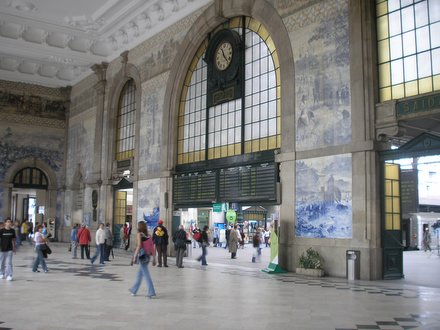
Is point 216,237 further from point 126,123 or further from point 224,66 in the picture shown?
point 224,66

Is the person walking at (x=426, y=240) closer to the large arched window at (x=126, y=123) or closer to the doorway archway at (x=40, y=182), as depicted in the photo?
the large arched window at (x=126, y=123)

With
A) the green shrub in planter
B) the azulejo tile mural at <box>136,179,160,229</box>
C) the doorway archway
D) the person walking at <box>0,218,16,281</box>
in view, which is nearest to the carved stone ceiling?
the doorway archway

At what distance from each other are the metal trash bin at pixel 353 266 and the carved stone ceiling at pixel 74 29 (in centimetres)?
1318

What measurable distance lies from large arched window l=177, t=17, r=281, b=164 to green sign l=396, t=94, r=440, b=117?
16.7 feet

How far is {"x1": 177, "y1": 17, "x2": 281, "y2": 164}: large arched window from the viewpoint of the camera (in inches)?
715

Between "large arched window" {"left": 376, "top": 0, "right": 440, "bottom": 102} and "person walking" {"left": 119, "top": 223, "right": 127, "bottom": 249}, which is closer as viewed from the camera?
"large arched window" {"left": 376, "top": 0, "right": 440, "bottom": 102}

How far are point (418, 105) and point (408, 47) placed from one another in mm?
1874

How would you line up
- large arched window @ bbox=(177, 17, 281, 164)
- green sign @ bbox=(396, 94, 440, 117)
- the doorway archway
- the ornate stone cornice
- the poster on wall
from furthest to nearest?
the doorway archway
the ornate stone cornice
large arched window @ bbox=(177, 17, 281, 164)
the poster on wall
green sign @ bbox=(396, 94, 440, 117)

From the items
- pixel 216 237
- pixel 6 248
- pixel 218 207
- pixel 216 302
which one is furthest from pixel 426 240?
pixel 6 248

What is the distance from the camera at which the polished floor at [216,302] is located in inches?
295

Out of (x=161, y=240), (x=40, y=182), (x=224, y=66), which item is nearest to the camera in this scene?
(x=161, y=240)

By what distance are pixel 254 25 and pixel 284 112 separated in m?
4.63

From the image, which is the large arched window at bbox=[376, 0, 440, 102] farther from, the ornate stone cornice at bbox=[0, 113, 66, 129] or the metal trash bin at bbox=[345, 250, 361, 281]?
the ornate stone cornice at bbox=[0, 113, 66, 129]

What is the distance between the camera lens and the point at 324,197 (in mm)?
14945
